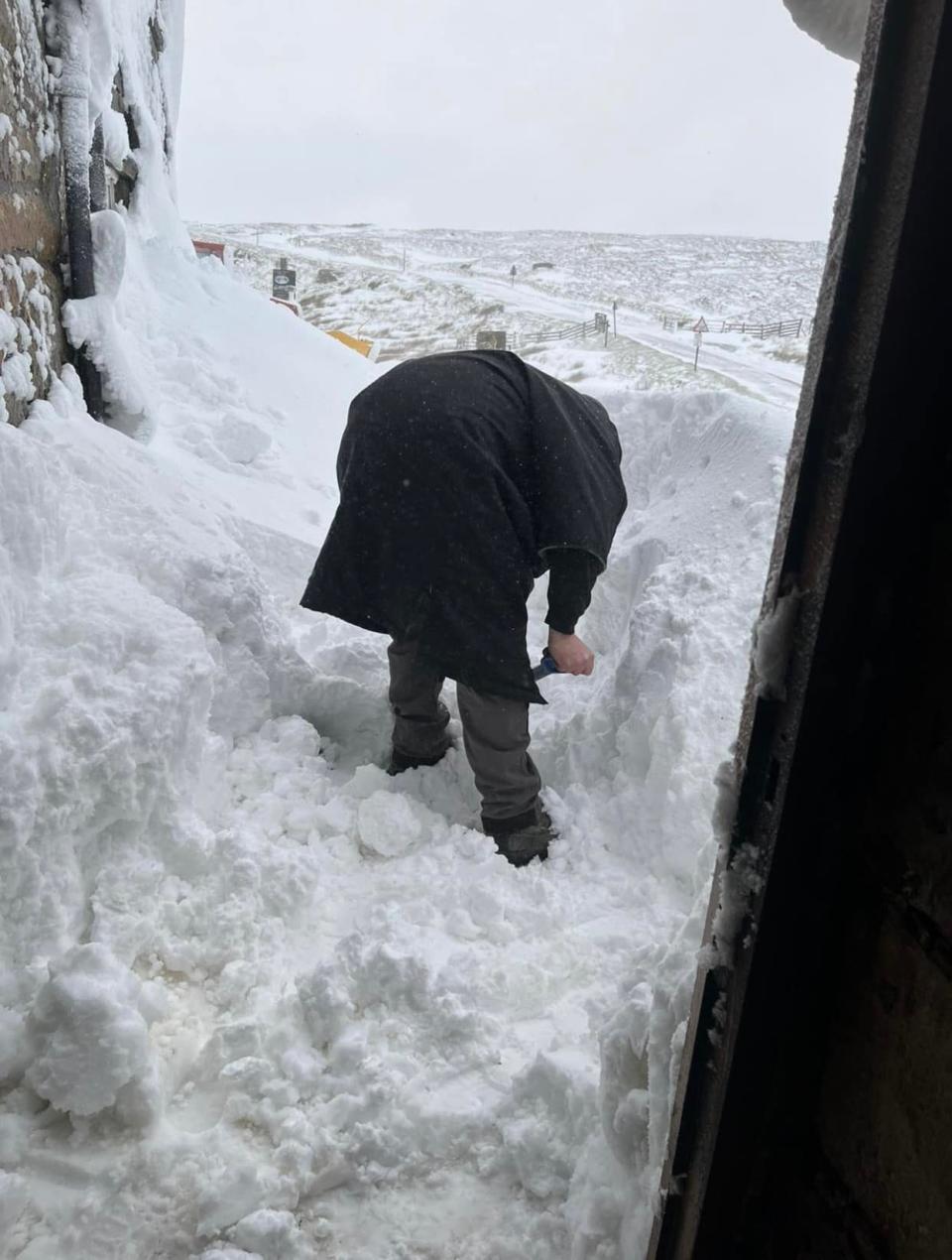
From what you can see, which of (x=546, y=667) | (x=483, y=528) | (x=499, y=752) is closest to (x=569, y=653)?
(x=546, y=667)

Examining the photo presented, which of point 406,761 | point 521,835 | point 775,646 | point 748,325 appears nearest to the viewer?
point 775,646

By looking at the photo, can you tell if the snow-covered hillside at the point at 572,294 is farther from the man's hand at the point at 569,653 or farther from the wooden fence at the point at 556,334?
the man's hand at the point at 569,653

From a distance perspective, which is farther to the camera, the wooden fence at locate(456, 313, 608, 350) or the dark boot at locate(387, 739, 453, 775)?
the wooden fence at locate(456, 313, 608, 350)

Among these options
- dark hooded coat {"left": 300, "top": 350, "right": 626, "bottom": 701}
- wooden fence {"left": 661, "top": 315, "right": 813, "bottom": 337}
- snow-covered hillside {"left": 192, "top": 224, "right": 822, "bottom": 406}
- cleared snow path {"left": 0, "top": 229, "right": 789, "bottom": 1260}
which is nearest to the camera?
cleared snow path {"left": 0, "top": 229, "right": 789, "bottom": 1260}

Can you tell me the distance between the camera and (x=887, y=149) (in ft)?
2.32

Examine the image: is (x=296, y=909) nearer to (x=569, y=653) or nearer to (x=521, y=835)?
(x=521, y=835)

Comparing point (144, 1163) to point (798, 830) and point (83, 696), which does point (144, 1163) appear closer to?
point (83, 696)

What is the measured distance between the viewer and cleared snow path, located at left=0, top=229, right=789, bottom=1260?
1.42 meters

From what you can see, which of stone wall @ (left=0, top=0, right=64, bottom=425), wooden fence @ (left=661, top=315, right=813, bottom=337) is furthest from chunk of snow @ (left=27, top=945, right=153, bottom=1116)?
wooden fence @ (left=661, top=315, right=813, bottom=337)

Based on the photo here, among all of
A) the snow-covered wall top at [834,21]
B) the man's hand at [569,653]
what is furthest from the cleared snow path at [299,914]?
the snow-covered wall top at [834,21]

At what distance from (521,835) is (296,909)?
0.72 meters

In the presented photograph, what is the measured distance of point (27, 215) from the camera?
287 centimetres

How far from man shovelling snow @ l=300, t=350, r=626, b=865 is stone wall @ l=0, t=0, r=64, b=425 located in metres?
1.04

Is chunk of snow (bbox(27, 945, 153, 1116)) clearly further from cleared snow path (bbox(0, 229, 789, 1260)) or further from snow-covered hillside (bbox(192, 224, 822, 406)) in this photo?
snow-covered hillside (bbox(192, 224, 822, 406))
